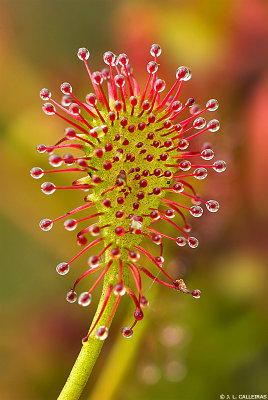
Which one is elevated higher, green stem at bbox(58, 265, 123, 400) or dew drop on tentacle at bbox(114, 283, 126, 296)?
dew drop on tentacle at bbox(114, 283, 126, 296)

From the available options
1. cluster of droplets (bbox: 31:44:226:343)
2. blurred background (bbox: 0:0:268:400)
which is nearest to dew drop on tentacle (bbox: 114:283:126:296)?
cluster of droplets (bbox: 31:44:226:343)

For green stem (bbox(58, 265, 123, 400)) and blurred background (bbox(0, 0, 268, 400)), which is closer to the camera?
green stem (bbox(58, 265, 123, 400))

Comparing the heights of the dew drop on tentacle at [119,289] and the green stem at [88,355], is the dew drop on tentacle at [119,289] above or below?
above

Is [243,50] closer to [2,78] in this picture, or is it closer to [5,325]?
[2,78]

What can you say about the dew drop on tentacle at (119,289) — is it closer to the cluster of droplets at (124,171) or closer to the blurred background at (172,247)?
the cluster of droplets at (124,171)

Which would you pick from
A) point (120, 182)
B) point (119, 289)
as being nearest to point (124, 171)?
point (120, 182)

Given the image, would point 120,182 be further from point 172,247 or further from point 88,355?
point 172,247

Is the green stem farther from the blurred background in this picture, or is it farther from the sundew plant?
the blurred background

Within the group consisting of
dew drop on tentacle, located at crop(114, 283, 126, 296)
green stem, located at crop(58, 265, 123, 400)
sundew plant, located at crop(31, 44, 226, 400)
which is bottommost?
green stem, located at crop(58, 265, 123, 400)

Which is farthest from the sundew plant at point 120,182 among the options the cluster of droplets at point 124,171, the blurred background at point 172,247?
the blurred background at point 172,247
